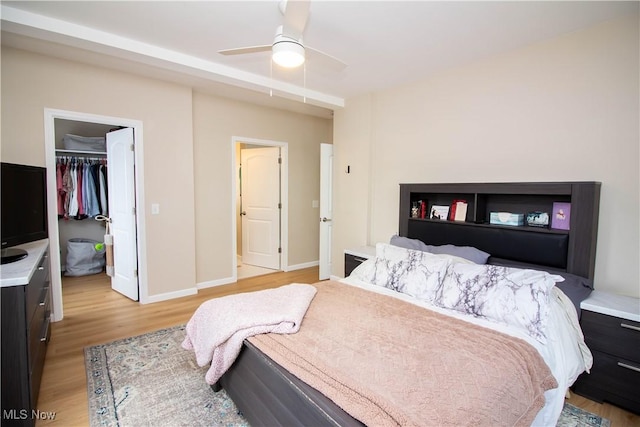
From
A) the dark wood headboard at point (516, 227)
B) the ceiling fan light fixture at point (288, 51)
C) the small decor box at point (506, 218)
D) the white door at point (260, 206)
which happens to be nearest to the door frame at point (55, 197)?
the white door at point (260, 206)

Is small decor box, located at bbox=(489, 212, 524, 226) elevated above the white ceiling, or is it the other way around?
the white ceiling

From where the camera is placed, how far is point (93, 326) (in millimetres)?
3166

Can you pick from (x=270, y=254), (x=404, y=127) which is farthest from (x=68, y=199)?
(x=404, y=127)

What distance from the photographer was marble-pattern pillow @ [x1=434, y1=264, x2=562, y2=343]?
194 cm

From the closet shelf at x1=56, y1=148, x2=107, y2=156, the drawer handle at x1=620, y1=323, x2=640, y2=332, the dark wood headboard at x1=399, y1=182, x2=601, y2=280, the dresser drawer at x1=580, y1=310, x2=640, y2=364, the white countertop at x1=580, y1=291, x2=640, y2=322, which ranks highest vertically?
the closet shelf at x1=56, y1=148, x2=107, y2=156

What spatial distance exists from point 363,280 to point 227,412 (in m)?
1.46

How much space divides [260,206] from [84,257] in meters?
2.76

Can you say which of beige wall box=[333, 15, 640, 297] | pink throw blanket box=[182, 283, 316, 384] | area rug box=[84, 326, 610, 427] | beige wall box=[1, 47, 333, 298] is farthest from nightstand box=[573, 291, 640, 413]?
beige wall box=[1, 47, 333, 298]

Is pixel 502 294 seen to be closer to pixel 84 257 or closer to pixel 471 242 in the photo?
pixel 471 242

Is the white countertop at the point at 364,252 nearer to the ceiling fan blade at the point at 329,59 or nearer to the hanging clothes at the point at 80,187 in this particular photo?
the ceiling fan blade at the point at 329,59

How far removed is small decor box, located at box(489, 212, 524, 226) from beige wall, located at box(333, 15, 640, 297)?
0.33 metres

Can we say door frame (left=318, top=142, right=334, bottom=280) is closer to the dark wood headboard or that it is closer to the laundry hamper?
the dark wood headboard

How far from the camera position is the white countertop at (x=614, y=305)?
2.01 meters

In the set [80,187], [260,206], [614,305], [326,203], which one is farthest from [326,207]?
[80,187]
